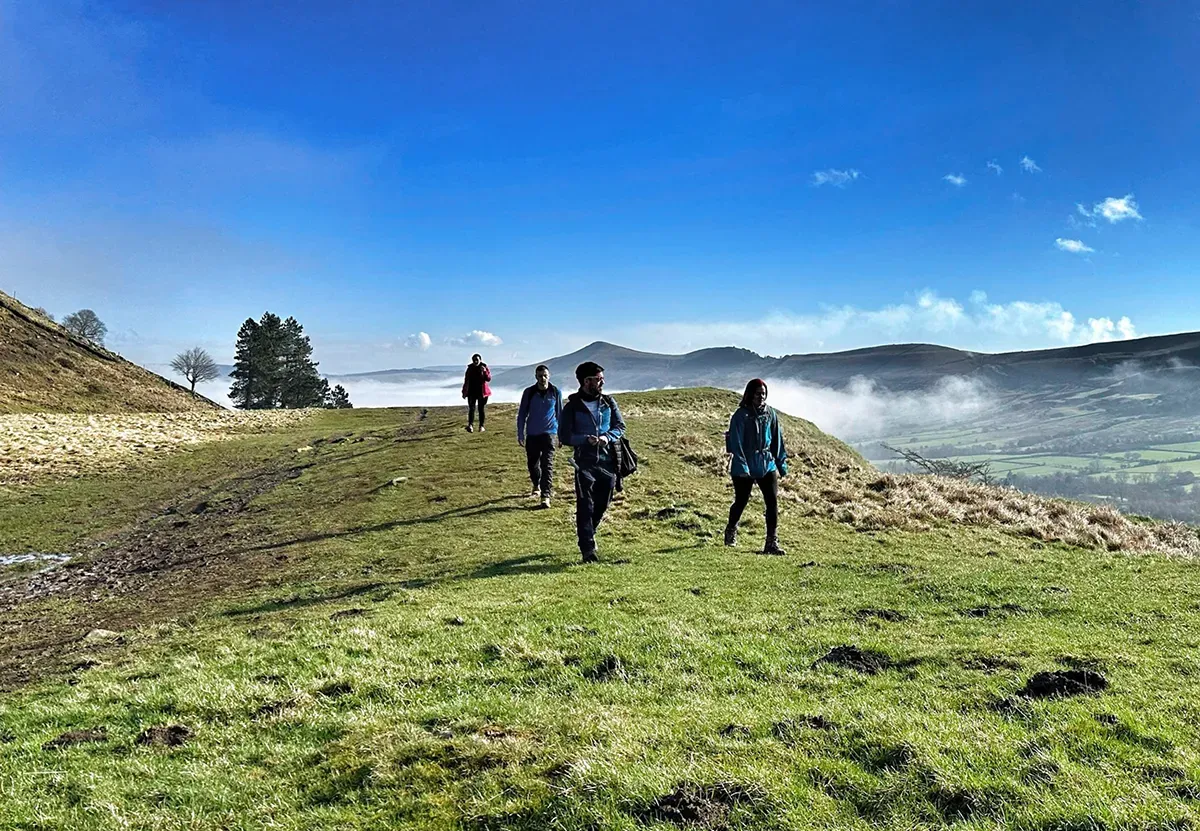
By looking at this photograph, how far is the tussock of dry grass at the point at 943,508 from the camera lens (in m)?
20.0

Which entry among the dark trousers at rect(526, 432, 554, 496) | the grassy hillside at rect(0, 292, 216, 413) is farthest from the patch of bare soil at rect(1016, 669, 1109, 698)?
the grassy hillside at rect(0, 292, 216, 413)

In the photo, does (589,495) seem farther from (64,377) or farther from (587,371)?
(64,377)

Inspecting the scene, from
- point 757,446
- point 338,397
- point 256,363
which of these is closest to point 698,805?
point 757,446

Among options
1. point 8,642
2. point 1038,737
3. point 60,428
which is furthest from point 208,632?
point 60,428

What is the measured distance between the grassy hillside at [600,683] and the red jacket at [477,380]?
10.2 m

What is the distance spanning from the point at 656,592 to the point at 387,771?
21.8 feet

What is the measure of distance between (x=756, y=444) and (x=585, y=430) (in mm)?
3842

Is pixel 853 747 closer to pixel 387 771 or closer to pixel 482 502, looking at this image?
pixel 387 771

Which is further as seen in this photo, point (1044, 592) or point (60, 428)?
point (60, 428)

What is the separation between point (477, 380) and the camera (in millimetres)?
27922

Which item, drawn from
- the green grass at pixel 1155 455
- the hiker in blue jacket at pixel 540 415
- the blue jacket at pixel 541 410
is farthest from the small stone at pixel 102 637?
the green grass at pixel 1155 455

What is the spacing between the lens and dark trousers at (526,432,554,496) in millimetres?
19016

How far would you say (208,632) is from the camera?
1041 centimetres

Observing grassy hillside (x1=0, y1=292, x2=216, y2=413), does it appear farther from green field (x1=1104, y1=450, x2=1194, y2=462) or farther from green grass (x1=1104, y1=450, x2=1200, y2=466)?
green field (x1=1104, y1=450, x2=1194, y2=462)
